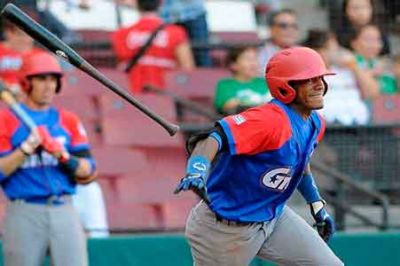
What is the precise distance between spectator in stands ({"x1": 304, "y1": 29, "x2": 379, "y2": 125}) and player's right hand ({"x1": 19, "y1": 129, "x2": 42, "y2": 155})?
10.7 feet

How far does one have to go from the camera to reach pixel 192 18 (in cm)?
1072

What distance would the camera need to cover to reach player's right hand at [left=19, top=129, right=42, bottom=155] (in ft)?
23.4

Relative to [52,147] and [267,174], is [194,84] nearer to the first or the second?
[52,147]

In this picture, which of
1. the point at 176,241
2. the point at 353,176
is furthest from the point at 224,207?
the point at 353,176

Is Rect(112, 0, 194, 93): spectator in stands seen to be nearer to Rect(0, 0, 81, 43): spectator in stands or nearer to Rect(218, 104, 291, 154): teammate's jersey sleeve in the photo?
Rect(0, 0, 81, 43): spectator in stands

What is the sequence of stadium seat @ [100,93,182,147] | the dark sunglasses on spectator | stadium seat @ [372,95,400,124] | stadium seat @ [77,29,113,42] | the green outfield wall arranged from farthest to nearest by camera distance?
stadium seat @ [77,29,113,42]
the dark sunglasses on spectator
stadium seat @ [372,95,400,124]
stadium seat @ [100,93,182,147]
the green outfield wall

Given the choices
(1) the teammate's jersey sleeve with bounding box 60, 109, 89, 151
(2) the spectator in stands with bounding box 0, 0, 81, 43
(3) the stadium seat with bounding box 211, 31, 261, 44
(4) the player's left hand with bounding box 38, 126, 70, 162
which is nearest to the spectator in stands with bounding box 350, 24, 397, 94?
(3) the stadium seat with bounding box 211, 31, 261, 44

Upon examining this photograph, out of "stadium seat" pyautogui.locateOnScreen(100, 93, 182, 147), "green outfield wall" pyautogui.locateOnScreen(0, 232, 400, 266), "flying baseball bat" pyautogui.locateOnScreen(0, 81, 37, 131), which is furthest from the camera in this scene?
"stadium seat" pyautogui.locateOnScreen(100, 93, 182, 147)

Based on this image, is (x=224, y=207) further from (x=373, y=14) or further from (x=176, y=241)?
(x=373, y=14)

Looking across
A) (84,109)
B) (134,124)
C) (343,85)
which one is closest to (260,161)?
(134,124)

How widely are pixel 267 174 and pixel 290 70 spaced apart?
52 cm

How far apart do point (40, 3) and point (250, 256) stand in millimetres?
4889

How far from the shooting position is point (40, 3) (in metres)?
10.7

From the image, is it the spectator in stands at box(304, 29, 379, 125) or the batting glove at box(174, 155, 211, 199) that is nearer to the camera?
the batting glove at box(174, 155, 211, 199)
